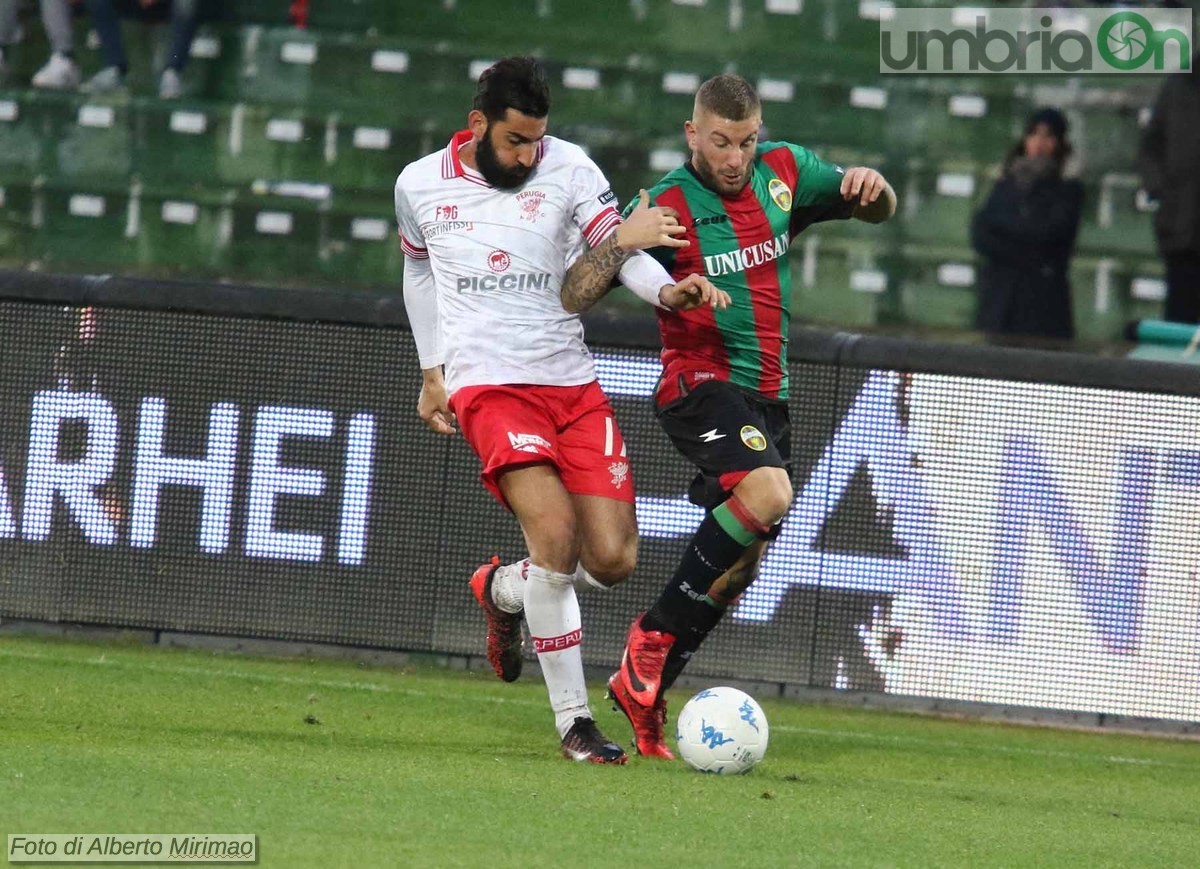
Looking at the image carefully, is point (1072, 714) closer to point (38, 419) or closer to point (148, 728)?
point (148, 728)

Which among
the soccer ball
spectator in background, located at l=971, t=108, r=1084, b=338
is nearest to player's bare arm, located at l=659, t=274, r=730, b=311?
the soccer ball

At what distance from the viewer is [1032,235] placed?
11570 mm

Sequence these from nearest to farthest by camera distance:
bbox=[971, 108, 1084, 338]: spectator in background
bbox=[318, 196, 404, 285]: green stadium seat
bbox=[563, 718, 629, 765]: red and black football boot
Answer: bbox=[563, 718, 629, 765]: red and black football boot
bbox=[971, 108, 1084, 338]: spectator in background
bbox=[318, 196, 404, 285]: green stadium seat

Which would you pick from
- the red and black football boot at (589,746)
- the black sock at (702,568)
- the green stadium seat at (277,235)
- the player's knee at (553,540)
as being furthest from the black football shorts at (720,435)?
the green stadium seat at (277,235)

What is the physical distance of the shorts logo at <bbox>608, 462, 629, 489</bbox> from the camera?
6.38 meters

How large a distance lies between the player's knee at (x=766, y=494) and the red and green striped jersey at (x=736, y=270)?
43cm

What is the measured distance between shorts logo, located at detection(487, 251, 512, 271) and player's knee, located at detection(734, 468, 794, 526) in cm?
106

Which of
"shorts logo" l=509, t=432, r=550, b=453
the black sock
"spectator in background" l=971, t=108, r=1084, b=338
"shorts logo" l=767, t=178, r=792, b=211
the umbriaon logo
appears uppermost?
the umbriaon logo

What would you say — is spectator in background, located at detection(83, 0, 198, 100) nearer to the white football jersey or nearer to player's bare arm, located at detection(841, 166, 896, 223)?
the white football jersey

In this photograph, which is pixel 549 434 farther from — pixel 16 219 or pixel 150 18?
pixel 150 18

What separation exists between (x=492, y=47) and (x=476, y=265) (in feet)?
25.5

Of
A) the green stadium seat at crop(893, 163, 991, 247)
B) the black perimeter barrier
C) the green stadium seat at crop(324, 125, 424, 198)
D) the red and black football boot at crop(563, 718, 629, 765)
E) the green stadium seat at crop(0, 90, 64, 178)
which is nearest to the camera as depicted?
the red and black football boot at crop(563, 718, 629, 765)

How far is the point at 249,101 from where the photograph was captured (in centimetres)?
1354

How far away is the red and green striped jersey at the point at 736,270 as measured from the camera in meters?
6.63
